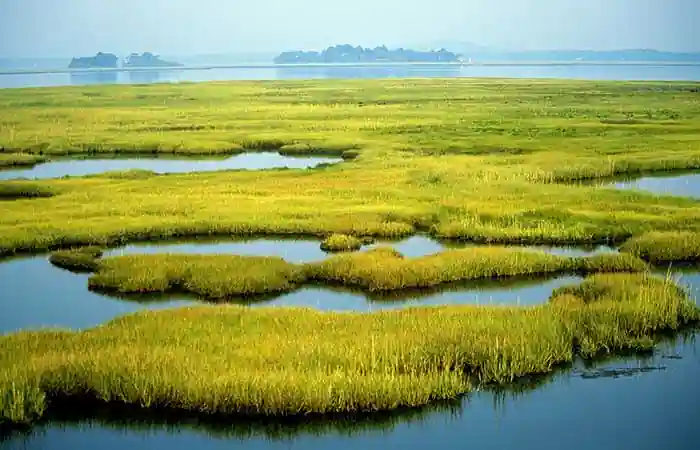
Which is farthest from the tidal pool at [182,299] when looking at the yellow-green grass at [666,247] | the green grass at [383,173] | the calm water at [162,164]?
the calm water at [162,164]

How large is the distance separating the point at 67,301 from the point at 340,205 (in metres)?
14.2

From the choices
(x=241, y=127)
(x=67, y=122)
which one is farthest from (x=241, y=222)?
(x=67, y=122)

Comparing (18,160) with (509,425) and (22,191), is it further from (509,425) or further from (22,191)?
(509,425)

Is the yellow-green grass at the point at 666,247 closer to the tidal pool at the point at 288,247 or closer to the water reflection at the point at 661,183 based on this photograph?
the tidal pool at the point at 288,247

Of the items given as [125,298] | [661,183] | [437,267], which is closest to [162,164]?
[125,298]

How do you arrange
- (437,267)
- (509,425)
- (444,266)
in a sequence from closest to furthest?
1. (509,425)
2. (437,267)
3. (444,266)

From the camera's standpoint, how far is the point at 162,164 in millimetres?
53594

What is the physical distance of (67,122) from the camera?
254 ft

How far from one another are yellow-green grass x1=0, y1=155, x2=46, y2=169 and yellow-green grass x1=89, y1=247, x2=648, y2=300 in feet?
94.9

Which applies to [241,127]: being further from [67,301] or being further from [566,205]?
[67,301]

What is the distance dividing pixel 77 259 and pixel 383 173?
767 inches

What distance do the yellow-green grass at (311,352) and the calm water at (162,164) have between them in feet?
97.3

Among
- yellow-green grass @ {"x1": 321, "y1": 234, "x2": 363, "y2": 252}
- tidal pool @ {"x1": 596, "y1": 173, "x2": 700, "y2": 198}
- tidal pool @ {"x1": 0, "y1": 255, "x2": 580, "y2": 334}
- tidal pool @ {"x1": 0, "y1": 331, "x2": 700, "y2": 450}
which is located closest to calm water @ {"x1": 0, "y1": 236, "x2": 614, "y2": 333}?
tidal pool @ {"x1": 0, "y1": 255, "x2": 580, "y2": 334}

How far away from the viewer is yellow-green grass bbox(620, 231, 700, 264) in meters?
27.5
